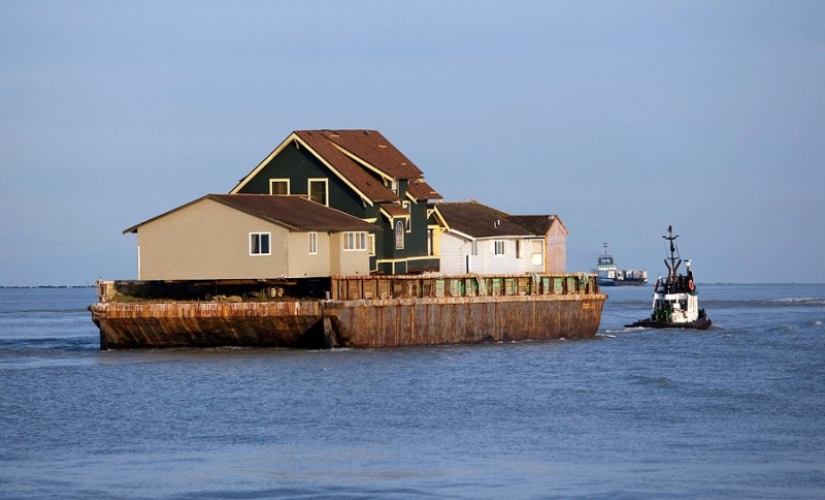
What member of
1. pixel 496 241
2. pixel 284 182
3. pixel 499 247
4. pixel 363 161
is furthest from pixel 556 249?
pixel 284 182

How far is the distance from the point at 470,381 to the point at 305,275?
11497mm

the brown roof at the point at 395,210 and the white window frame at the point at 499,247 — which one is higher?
the brown roof at the point at 395,210

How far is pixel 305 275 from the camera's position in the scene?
55594mm

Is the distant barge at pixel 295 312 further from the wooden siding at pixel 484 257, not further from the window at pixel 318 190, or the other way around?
the wooden siding at pixel 484 257

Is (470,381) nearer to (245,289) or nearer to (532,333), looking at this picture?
(245,289)

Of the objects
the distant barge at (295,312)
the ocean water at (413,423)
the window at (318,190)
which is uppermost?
the window at (318,190)

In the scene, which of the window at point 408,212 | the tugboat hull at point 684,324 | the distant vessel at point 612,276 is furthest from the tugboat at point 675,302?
the distant vessel at point 612,276

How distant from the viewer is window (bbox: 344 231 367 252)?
59162 millimetres

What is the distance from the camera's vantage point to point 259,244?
54562mm

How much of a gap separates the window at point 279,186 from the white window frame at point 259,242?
8334mm

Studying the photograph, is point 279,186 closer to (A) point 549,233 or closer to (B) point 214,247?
(B) point 214,247

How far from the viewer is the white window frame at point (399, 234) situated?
64312 millimetres

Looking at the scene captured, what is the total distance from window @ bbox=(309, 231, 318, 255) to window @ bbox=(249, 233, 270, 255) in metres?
2.25

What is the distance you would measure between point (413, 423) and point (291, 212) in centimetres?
2171
